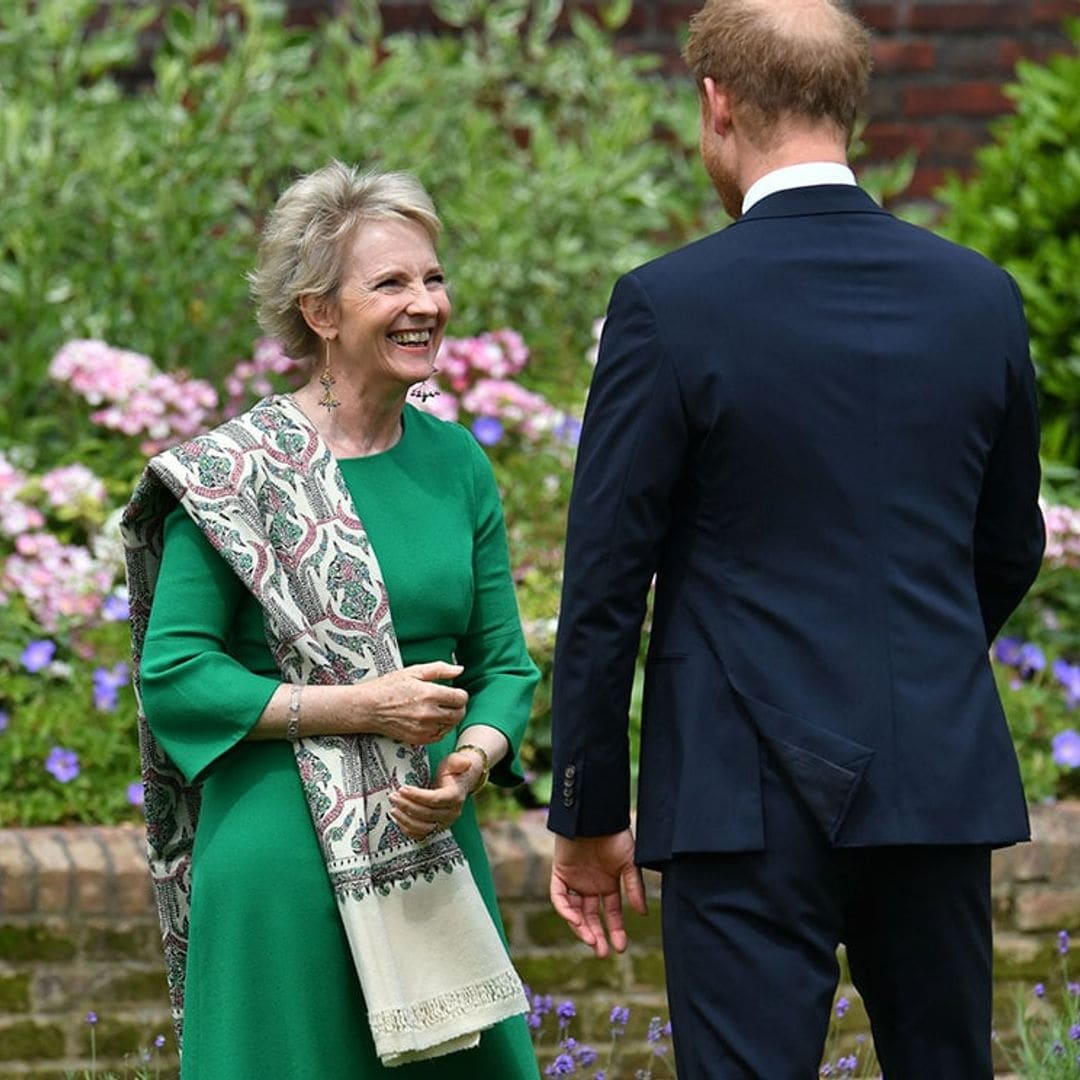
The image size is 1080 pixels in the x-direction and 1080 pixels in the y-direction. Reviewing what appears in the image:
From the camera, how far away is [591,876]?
318 cm

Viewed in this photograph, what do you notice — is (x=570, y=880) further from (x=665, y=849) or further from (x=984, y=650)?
(x=984, y=650)

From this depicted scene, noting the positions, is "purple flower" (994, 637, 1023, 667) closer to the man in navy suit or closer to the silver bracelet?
the man in navy suit

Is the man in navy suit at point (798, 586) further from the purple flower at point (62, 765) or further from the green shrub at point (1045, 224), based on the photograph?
the green shrub at point (1045, 224)

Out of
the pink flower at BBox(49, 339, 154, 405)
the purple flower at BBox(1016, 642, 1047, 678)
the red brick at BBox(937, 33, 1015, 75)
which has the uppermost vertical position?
the red brick at BBox(937, 33, 1015, 75)

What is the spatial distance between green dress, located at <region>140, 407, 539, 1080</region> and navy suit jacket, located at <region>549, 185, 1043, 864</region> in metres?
0.41

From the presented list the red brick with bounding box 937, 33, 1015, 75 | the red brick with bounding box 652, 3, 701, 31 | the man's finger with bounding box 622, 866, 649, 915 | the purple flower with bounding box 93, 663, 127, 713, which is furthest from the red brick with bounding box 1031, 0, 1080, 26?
the man's finger with bounding box 622, 866, 649, 915

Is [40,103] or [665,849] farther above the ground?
[40,103]

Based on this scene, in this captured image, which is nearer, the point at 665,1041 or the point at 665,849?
the point at 665,849

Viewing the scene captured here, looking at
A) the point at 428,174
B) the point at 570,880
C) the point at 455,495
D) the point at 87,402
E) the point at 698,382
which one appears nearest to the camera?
the point at 698,382

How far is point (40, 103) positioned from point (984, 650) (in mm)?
4417

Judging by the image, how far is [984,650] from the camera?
303 centimetres

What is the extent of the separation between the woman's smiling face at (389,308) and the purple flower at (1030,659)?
2.57m

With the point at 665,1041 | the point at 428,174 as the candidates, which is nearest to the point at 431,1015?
the point at 665,1041

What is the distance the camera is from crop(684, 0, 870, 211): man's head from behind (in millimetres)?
2936
